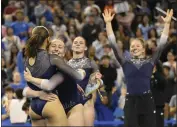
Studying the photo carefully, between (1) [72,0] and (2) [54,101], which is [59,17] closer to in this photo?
(1) [72,0]

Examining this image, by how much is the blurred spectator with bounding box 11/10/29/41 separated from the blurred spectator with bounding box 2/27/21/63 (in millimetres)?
652

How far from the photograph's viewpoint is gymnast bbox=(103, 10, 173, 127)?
9.55 m

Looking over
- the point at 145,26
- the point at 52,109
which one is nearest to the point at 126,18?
the point at 145,26

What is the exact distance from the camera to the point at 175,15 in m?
17.8

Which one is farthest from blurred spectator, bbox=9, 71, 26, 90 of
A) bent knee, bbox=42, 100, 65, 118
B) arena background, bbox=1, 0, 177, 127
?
bent knee, bbox=42, 100, 65, 118

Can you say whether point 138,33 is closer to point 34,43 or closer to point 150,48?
point 150,48

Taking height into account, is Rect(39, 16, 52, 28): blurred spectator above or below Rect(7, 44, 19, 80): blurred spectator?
above

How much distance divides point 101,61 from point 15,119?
2.89 m

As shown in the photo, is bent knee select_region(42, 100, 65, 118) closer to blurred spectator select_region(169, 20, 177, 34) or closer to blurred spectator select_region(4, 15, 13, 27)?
blurred spectator select_region(4, 15, 13, 27)

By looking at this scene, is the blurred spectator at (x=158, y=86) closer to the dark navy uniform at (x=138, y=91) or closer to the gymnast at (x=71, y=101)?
the dark navy uniform at (x=138, y=91)

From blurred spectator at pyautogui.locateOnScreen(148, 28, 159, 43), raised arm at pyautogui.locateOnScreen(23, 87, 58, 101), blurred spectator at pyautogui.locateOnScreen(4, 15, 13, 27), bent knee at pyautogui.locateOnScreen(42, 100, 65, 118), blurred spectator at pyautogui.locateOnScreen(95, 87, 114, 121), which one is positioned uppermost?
blurred spectator at pyautogui.locateOnScreen(4, 15, 13, 27)

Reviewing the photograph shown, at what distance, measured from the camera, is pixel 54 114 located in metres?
7.50

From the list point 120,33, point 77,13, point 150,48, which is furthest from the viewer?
point 77,13

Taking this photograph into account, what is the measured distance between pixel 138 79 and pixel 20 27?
8598mm
